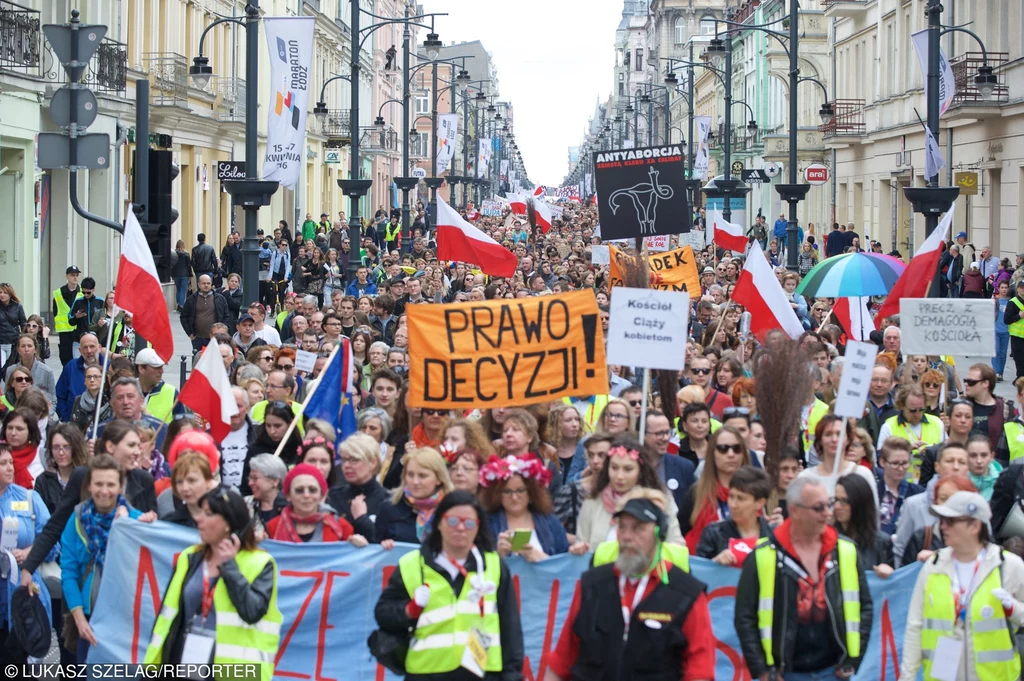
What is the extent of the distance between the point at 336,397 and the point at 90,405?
2421 mm

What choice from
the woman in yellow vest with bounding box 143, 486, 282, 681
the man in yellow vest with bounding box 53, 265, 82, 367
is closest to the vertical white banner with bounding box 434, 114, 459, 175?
the man in yellow vest with bounding box 53, 265, 82, 367

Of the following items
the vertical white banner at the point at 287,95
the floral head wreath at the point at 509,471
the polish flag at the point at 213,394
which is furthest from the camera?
the vertical white banner at the point at 287,95

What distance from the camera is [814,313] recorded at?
18.1 metres

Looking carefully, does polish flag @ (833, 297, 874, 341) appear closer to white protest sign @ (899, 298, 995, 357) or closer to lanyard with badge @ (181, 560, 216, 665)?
white protest sign @ (899, 298, 995, 357)

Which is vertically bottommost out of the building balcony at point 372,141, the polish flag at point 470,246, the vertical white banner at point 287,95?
the polish flag at point 470,246

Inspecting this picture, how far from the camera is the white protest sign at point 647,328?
885 centimetres

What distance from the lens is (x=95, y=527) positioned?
7.75 meters

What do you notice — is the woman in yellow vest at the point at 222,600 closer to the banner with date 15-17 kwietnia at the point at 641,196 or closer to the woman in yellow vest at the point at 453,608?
the woman in yellow vest at the point at 453,608

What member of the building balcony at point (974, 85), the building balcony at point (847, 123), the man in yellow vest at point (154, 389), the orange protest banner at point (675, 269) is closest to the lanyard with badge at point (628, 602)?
the man in yellow vest at point (154, 389)

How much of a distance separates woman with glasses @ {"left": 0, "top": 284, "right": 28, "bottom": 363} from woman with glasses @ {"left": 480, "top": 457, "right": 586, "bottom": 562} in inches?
472

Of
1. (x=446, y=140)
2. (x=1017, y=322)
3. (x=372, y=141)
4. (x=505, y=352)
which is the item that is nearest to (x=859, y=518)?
(x=505, y=352)

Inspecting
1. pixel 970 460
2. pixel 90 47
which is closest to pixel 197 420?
pixel 970 460

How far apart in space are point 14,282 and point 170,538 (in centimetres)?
1916

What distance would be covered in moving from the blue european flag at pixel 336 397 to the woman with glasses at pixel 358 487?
1.67 metres
